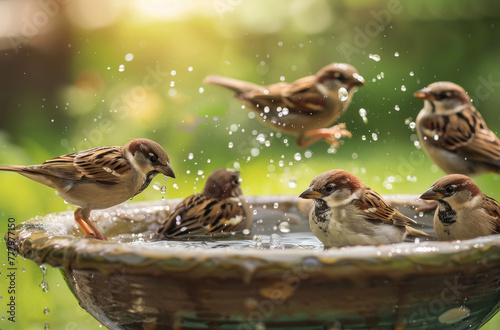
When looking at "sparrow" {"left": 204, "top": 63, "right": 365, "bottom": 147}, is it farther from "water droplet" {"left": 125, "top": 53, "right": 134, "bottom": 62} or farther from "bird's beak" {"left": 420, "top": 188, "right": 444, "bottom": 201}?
"water droplet" {"left": 125, "top": 53, "right": 134, "bottom": 62}

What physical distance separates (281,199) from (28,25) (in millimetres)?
3376

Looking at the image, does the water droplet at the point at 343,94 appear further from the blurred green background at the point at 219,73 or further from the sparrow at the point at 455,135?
the blurred green background at the point at 219,73

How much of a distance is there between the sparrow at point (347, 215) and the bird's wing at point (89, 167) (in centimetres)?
68

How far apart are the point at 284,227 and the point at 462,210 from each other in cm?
81

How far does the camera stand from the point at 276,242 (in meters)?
2.50

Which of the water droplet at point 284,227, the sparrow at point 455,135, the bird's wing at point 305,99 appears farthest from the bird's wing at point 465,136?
the water droplet at point 284,227

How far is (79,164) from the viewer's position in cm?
241

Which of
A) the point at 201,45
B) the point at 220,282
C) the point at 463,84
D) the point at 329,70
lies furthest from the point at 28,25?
the point at 220,282

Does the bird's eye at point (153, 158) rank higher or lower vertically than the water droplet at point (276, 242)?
higher

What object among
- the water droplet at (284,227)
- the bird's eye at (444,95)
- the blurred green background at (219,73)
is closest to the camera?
the water droplet at (284,227)

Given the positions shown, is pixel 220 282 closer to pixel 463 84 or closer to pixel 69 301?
pixel 69 301

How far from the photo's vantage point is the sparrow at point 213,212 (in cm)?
257

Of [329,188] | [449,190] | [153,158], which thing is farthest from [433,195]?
[153,158]

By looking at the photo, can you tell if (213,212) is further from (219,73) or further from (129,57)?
(219,73)
